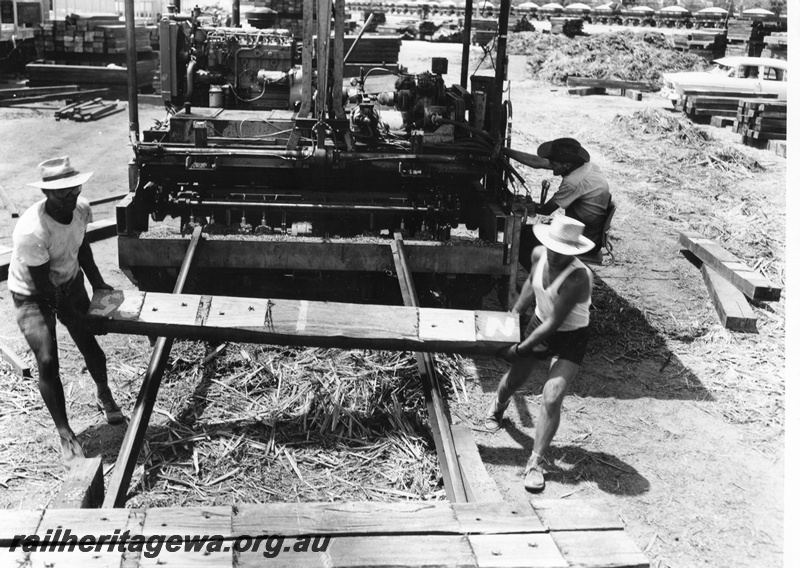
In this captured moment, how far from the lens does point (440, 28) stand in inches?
1806

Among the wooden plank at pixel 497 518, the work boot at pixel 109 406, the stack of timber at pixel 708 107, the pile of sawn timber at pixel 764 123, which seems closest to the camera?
the wooden plank at pixel 497 518

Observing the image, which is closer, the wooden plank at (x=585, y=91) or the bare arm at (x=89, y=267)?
the bare arm at (x=89, y=267)

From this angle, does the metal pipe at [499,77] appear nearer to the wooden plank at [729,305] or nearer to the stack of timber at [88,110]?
the wooden plank at [729,305]

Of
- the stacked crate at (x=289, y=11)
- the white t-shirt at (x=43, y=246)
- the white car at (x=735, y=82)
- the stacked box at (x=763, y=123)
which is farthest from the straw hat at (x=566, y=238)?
the white car at (x=735, y=82)

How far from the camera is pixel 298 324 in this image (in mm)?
4926

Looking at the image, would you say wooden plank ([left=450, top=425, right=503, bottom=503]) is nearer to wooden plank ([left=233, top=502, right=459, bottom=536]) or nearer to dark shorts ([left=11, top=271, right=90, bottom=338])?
wooden plank ([left=233, top=502, right=459, bottom=536])

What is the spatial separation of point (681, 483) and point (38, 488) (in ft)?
13.1

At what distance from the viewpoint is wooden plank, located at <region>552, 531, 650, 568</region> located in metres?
3.38

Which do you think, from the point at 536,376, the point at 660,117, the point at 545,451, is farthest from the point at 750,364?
the point at 660,117

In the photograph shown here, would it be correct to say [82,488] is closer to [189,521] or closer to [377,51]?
[189,521]

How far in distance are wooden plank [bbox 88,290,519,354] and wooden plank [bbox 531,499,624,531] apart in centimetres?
143

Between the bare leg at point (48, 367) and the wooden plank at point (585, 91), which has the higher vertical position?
the wooden plank at point (585, 91)

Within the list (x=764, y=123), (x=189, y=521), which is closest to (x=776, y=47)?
(x=764, y=123)

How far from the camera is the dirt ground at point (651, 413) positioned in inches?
189
